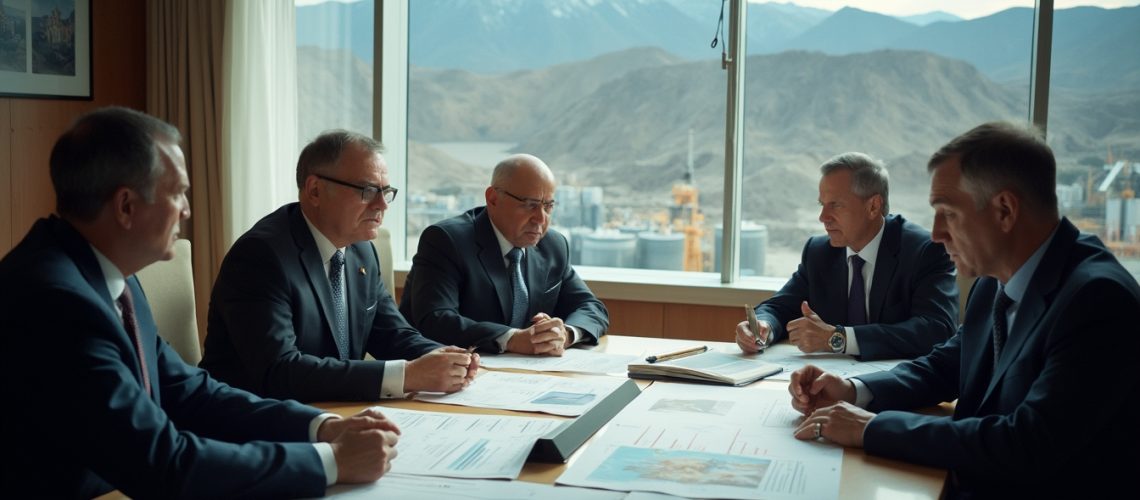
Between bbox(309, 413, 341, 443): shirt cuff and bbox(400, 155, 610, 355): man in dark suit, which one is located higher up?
bbox(400, 155, 610, 355): man in dark suit

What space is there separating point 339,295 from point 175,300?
0.45 m

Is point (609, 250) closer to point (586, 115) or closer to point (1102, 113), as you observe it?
point (586, 115)

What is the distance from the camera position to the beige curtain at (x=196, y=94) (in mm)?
4859

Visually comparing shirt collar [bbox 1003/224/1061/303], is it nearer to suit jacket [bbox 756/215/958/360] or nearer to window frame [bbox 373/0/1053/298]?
suit jacket [bbox 756/215/958/360]

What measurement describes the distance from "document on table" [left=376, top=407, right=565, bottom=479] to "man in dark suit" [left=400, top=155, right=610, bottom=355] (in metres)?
1.06

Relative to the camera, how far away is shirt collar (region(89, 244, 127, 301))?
1778 millimetres

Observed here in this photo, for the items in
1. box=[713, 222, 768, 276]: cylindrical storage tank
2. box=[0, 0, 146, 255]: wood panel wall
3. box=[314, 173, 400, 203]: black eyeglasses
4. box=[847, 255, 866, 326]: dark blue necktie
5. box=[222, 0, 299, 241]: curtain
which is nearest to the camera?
box=[314, 173, 400, 203]: black eyeglasses

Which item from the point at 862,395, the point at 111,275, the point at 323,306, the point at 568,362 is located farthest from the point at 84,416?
the point at 862,395

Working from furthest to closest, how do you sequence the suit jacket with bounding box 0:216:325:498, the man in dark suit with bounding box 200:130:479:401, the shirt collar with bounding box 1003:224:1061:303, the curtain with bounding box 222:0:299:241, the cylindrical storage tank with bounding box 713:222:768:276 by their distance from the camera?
1. the curtain with bounding box 222:0:299:241
2. the cylindrical storage tank with bounding box 713:222:768:276
3. the man in dark suit with bounding box 200:130:479:401
4. the shirt collar with bounding box 1003:224:1061:303
5. the suit jacket with bounding box 0:216:325:498

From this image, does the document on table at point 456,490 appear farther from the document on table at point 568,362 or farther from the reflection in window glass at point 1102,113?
the reflection in window glass at point 1102,113

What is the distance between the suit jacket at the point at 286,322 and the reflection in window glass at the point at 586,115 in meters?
2.10

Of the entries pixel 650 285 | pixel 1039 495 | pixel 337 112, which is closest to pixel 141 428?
pixel 1039 495

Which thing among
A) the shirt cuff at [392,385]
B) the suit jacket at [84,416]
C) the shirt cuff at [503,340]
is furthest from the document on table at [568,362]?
the suit jacket at [84,416]

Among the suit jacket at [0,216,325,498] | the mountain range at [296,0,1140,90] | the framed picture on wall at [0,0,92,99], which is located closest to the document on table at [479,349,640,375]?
the suit jacket at [0,216,325,498]
